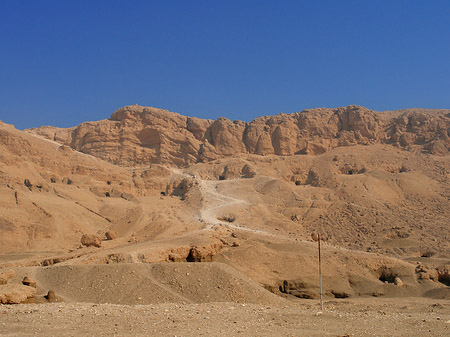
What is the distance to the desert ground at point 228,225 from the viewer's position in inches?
471

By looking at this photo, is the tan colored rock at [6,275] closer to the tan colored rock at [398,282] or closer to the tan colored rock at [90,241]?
the tan colored rock at [90,241]

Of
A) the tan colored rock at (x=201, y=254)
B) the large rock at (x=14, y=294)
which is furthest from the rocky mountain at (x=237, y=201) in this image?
the large rock at (x=14, y=294)

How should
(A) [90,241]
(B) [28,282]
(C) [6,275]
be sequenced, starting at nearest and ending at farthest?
1. (B) [28,282]
2. (C) [6,275]
3. (A) [90,241]

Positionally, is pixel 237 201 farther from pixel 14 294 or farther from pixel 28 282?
pixel 14 294

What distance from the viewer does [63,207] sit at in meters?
35.6

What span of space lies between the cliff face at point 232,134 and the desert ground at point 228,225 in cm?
20

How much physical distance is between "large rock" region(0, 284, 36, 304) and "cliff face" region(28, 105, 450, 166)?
4228 cm

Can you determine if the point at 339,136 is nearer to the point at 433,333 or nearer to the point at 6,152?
the point at 6,152

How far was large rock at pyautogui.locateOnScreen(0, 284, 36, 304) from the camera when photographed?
13280mm

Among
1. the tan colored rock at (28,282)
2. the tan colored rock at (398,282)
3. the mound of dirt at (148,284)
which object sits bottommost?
the tan colored rock at (398,282)

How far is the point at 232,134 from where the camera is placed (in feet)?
195

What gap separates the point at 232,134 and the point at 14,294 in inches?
1862

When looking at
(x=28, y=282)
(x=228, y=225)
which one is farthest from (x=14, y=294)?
(x=228, y=225)

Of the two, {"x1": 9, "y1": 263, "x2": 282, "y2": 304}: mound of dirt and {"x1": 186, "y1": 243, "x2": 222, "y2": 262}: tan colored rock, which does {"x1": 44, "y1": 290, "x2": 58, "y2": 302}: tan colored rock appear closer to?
{"x1": 9, "y1": 263, "x2": 282, "y2": 304}: mound of dirt
